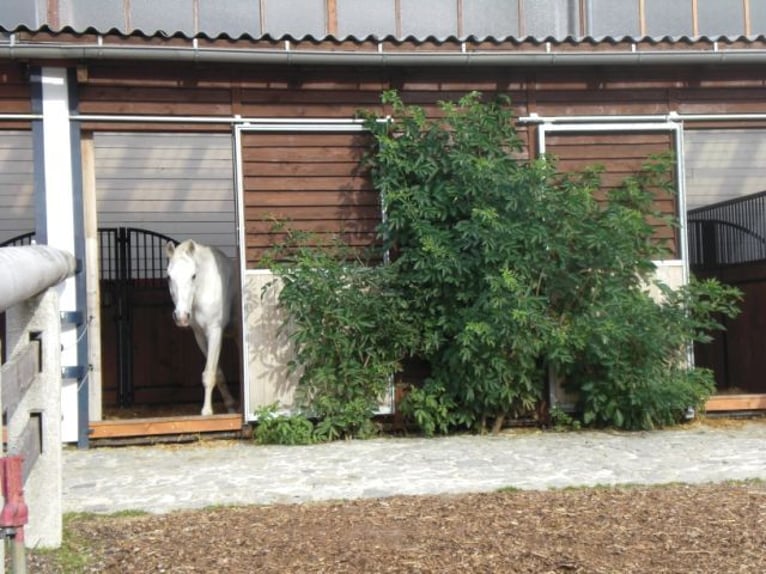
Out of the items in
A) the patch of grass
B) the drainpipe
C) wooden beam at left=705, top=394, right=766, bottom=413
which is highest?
the drainpipe

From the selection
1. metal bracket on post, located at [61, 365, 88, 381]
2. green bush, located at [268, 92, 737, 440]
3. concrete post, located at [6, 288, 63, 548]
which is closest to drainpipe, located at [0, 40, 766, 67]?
green bush, located at [268, 92, 737, 440]

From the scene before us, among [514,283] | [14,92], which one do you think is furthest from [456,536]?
[14,92]

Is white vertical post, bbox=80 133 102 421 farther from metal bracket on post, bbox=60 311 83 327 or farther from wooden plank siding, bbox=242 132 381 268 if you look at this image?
wooden plank siding, bbox=242 132 381 268

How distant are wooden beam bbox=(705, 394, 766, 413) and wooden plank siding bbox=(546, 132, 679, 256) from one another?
1492mm

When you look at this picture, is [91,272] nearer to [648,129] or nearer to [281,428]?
[281,428]

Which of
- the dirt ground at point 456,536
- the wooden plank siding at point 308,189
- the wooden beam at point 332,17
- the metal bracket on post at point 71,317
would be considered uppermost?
the wooden beam at point 332,17

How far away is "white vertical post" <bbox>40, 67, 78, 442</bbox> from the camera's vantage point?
26.7 ft

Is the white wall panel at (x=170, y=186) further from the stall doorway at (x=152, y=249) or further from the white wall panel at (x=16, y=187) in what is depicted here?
the white wall panel at (x=16, y=187)

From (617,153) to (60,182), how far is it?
5171 mm

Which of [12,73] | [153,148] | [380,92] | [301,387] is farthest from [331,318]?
[153,148]

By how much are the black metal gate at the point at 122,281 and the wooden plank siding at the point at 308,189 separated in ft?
9.07

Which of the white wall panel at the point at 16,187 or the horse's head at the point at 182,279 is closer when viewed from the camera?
the horse's head at the point at 182,279

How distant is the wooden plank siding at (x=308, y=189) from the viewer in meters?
8.49

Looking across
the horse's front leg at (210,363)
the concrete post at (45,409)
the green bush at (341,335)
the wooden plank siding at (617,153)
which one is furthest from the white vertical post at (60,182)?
the wooden plank siding at (617,153)
